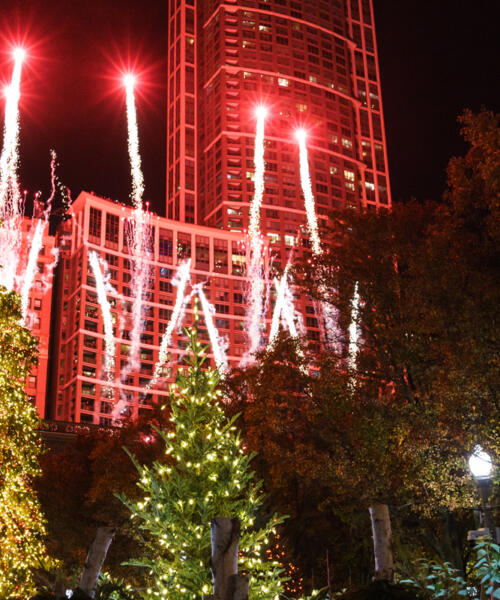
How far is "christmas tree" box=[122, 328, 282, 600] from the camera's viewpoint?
40.4 ft

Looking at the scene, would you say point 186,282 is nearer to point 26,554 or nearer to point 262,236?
point 262,236

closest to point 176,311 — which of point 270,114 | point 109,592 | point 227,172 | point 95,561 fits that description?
point 227,172

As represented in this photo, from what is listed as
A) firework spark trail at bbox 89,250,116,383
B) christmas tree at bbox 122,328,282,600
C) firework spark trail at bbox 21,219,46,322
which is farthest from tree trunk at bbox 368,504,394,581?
firework spark trail at bbox 89,250,116,383

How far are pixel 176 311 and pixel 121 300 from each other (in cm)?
998

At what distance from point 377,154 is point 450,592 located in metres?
154

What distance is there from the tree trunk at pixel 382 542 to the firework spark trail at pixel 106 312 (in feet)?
309

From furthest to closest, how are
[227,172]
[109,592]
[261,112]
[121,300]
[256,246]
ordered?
1. [261,112]
2. [227,172]
3. [256,246]
4. [121,300]
5. [109,592]

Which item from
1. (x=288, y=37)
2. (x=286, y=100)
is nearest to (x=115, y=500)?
(x=286, y=100)

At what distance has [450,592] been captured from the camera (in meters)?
8.58

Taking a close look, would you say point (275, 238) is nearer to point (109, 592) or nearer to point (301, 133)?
point (301, 133)

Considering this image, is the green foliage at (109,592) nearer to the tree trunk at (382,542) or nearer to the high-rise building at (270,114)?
the tree trunk at (382,542)

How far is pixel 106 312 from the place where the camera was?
109875 mm

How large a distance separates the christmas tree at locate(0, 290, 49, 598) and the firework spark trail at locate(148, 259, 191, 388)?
317ft

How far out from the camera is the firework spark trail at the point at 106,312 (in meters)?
112
